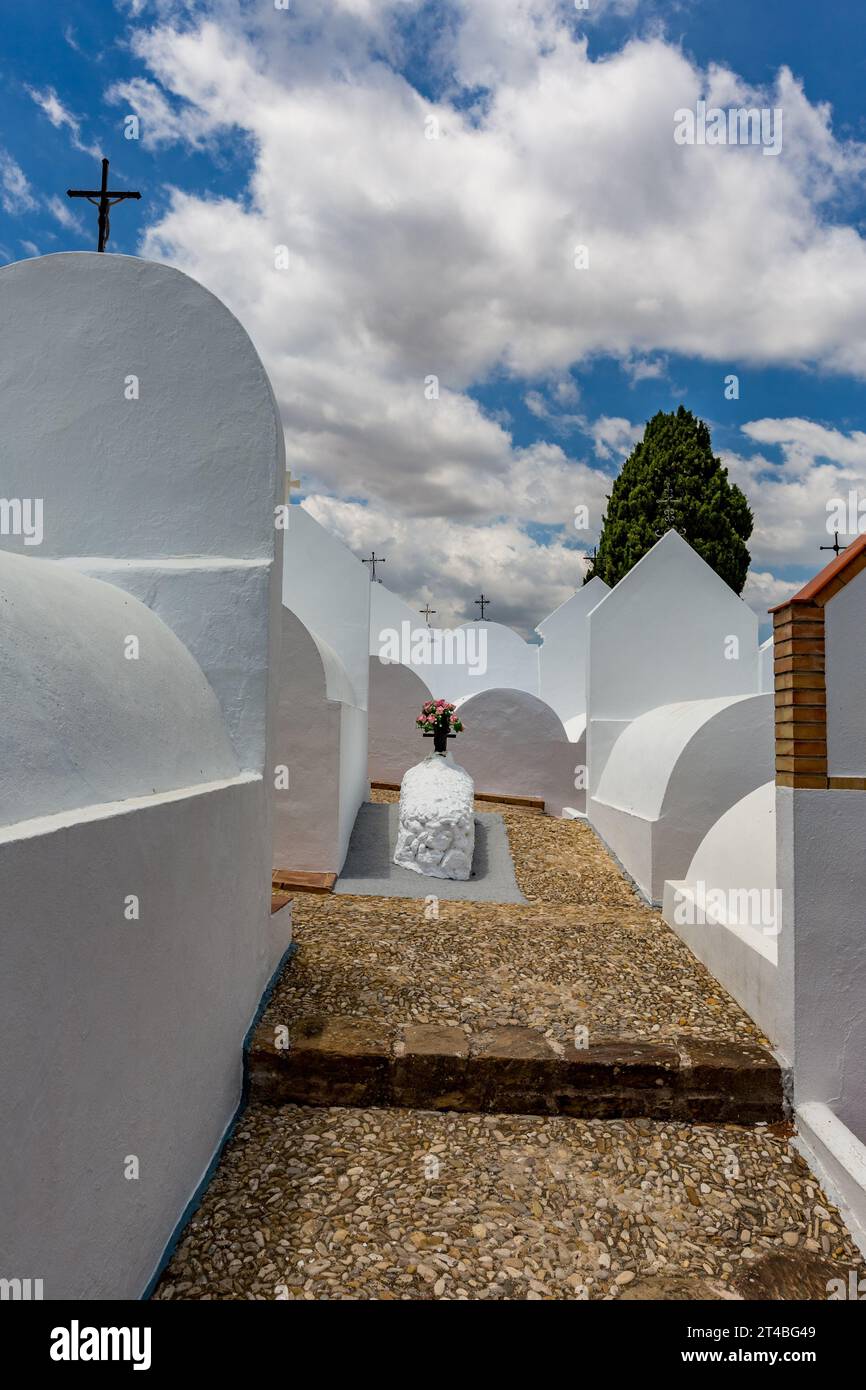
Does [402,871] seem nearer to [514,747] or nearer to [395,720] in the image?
[395,720]

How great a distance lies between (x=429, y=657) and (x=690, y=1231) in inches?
847

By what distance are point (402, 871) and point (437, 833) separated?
0.57 m

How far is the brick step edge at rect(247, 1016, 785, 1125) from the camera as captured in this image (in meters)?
3.71

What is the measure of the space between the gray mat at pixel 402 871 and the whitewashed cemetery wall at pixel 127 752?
2387 mm

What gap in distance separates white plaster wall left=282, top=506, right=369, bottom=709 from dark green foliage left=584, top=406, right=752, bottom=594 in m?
12.9

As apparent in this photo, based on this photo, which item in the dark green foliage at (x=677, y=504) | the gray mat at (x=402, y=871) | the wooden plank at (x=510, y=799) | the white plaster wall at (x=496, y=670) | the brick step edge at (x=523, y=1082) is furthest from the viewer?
the white plaster wall at (x=496, y=670)

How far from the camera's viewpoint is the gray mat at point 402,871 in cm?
734

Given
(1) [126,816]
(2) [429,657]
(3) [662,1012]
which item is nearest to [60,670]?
(1) [126,816]

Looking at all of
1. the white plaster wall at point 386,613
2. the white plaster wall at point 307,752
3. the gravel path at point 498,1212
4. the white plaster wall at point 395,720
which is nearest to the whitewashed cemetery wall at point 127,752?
the gravel path at point 498,1212

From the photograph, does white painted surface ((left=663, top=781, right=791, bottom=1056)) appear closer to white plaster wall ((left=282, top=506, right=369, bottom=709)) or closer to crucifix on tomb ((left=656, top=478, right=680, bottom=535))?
white plaster wall ((left=282, top=506, right=369, bottom=709))

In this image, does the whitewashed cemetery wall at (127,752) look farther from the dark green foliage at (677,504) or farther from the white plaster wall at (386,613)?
the dark green foliage at (677,504)

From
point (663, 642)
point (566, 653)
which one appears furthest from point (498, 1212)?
point (566, 653)

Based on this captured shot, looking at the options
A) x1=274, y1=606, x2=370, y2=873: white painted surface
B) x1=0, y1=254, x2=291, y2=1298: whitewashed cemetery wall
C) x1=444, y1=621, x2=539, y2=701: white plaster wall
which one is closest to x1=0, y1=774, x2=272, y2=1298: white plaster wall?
x1=0, y1=254, x2=291, y2=1298: whitewashed cemetery wall

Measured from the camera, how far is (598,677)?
10.9 m
